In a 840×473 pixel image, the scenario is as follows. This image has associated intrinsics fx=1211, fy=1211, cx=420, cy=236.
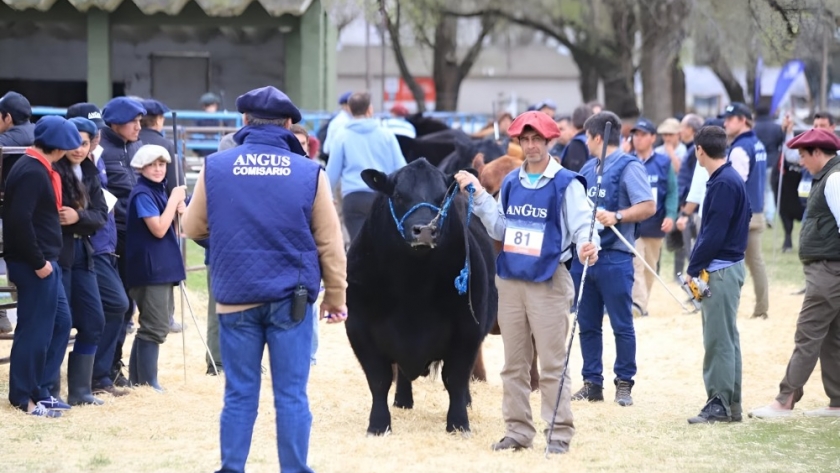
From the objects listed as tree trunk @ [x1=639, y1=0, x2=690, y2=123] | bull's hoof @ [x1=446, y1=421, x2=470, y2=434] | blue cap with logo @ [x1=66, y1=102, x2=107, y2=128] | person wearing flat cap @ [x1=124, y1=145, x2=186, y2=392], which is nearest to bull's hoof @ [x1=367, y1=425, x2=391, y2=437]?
bull's hoof @ [x1=446, y1=421, x2=470, y2=434]

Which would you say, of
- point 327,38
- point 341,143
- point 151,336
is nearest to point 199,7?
point 327,38

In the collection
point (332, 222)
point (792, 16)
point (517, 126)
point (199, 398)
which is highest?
point (792, 16)

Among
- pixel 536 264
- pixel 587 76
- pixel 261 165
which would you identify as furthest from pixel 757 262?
pixel 587 76

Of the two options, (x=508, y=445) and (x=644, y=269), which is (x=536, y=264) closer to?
(x=508, y=445)

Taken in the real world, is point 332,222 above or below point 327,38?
below

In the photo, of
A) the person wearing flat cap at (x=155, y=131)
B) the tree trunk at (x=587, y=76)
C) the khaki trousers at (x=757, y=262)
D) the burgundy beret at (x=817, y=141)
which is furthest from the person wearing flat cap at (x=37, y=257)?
the tree trunk at (x=587, y=76)

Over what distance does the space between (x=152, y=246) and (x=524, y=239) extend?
3.04 metres

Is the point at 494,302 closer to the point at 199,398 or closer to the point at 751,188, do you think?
the point at 199,398

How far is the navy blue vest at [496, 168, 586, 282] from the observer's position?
6.76 meters

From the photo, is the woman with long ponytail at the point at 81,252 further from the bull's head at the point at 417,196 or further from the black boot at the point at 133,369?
the bull's head at the point at 417,196

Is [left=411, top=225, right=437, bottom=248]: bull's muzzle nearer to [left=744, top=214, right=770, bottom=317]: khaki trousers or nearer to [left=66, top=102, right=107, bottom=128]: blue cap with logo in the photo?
[left=66, top=102, right=107, bottom=128]: blue cap with logo

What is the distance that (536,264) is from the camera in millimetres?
6758

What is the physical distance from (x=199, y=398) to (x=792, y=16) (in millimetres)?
5213

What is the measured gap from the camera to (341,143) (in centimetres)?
1173
